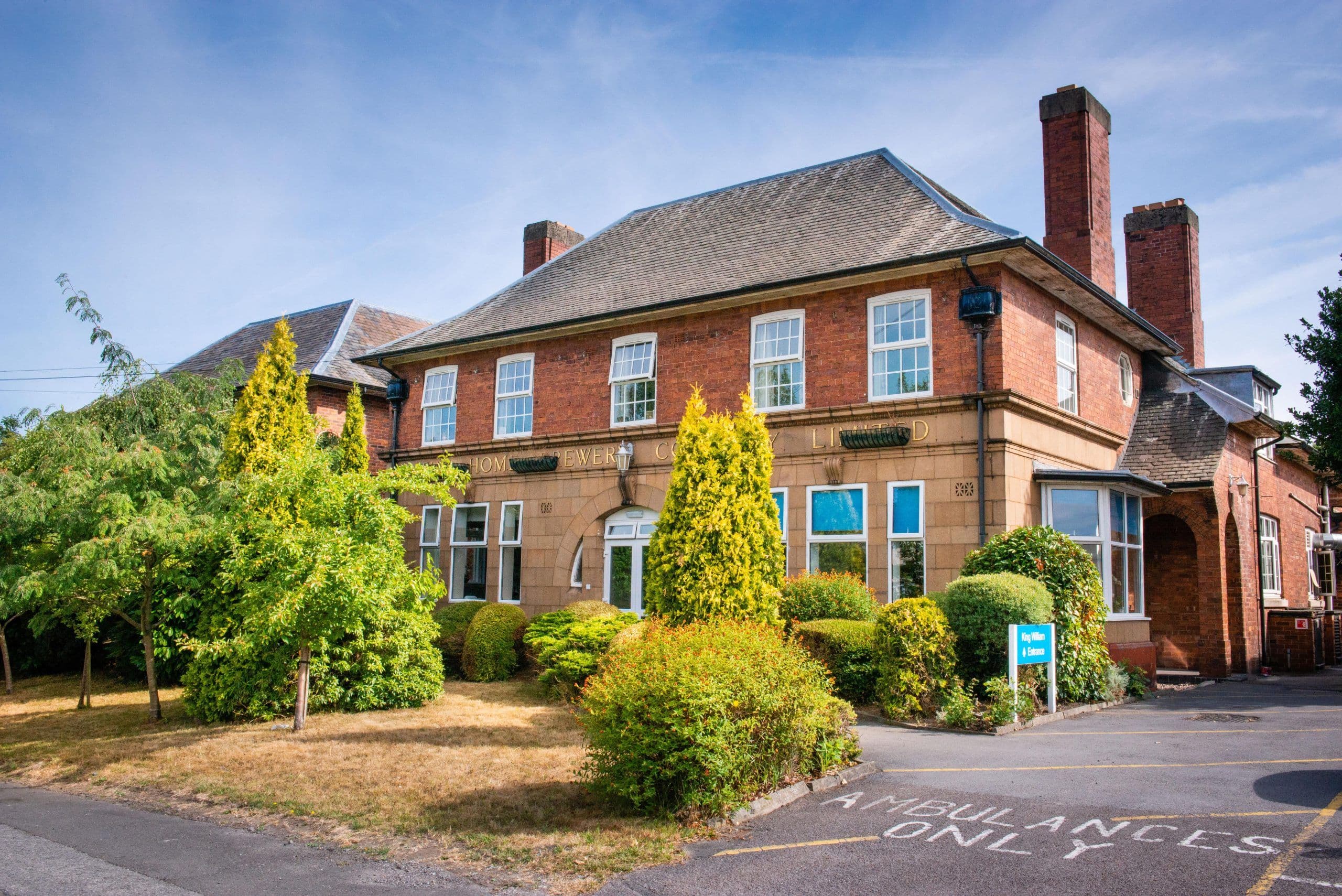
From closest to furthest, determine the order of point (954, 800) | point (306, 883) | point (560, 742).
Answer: point (306, 883), point (954, 800), point (560, 742)

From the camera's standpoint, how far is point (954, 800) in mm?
7797

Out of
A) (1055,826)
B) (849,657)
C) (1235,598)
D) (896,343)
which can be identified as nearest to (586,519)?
(896,343)

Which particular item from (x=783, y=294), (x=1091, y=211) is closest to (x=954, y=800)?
(x=783, y=294)

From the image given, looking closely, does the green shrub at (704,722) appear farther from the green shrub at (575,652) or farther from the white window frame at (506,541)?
the white window frame at (506,541)

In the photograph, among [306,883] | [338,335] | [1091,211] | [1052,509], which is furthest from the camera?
[338,335]

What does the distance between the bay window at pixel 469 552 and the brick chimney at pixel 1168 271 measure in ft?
57.4

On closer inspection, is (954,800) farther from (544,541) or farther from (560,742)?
(544,541)

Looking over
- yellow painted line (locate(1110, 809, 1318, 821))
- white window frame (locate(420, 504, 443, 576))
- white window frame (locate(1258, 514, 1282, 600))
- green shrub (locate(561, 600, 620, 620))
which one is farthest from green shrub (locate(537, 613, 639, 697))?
white window frame (locate(1258, 514, 1282, 600))

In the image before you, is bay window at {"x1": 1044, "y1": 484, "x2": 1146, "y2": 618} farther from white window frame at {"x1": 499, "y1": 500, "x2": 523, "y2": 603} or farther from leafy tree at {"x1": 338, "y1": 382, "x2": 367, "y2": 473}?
leafy tree at {"x1": 338, "y1": 382, "x2": 367, "y2": 473}

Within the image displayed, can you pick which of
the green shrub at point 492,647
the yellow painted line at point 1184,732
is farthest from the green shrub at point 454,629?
the yellow painted line at point 1184,732

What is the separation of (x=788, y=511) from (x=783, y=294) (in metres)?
4.04

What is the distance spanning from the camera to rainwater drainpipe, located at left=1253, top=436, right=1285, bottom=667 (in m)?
21.0

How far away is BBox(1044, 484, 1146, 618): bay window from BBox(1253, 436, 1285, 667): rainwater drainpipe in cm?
609

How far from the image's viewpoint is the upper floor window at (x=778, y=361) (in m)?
17.6
